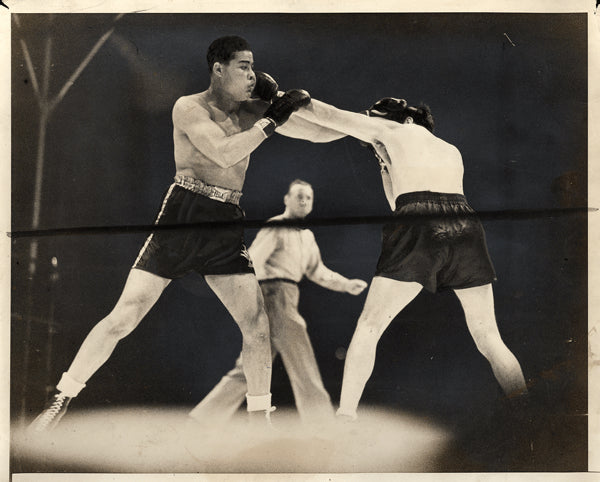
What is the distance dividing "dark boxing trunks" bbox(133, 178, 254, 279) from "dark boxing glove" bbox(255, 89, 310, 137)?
0.26 m

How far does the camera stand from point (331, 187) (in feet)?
7.57

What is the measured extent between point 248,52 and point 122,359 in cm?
118

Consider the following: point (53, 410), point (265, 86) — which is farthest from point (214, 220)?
point (53, 410)

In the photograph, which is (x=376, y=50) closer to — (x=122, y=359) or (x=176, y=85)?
(x=176, y=85)

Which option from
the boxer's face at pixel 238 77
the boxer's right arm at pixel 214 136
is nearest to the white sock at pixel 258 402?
the boxer's right arm at pixel 214 136

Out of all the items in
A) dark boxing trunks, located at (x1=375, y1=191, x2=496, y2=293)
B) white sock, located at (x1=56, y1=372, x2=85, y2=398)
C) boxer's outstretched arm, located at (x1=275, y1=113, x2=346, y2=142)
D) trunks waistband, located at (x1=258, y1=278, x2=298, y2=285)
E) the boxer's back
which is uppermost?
boxer's outstretched arm, located at (x1=275, y1=113, x2=346, y2=142)

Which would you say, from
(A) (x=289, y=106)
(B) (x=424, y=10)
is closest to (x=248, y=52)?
(A) (x=289, y=106)

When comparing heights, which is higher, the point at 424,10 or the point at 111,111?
the point at 424,10

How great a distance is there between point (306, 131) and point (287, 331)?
0.72m

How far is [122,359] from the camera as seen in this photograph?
2303mm

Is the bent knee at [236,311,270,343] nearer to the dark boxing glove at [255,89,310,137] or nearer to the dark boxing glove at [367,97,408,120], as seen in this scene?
the dark boxing glove at [255,89,310,137]

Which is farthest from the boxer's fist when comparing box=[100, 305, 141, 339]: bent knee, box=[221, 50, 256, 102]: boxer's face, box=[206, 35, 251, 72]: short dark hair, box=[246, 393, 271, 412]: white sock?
box=[246, 393, 271, 412]: white sock

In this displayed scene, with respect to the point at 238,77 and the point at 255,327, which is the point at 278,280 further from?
the point at 238,77

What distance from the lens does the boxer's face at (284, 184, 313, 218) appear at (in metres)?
2.30
